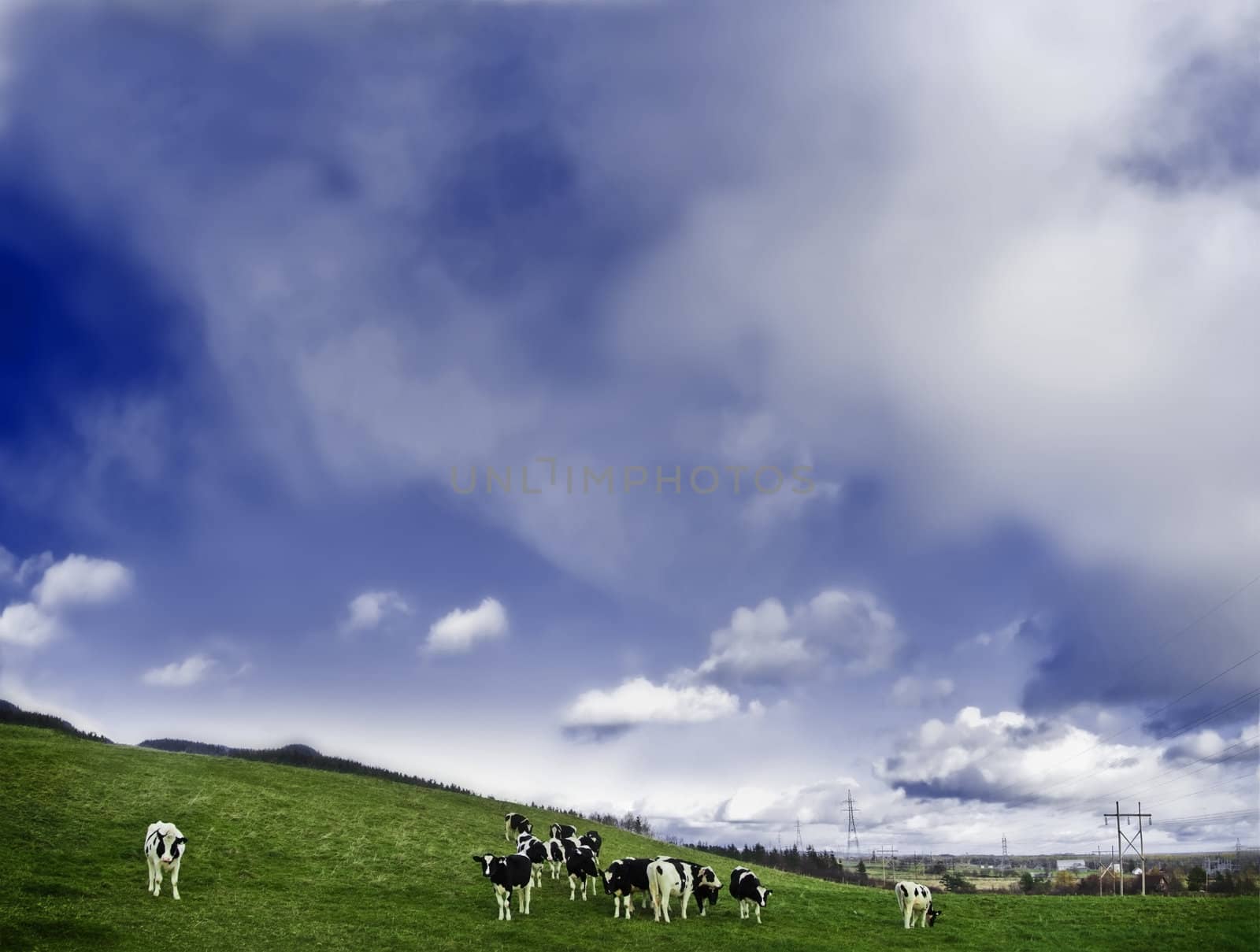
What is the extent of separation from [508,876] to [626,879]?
4.39m

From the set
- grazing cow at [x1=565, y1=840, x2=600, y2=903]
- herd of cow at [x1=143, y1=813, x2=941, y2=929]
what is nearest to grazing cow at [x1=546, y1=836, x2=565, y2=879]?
herd of cow at [x1=143, y1=813, x2=941, y2=929]

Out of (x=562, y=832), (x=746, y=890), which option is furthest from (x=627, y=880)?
(x=562, y=832)

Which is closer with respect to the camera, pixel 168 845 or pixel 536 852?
pixel 168 845

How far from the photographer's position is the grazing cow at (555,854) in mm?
35594

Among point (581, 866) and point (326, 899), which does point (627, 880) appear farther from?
point (326, 899)

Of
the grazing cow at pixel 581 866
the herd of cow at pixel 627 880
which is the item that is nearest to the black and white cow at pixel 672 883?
the herd of cow at pixel 627 880

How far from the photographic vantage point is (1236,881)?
4294 centimetres

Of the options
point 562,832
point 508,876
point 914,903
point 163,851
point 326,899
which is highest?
point 163,851

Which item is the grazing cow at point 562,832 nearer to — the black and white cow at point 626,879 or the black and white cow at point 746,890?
the black and white cow at point 626,879

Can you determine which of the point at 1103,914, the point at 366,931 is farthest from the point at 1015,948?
the point at 366,931

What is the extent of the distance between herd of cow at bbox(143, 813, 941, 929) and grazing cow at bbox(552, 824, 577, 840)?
5955mm

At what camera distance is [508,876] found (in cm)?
2862

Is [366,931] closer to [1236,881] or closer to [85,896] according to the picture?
[85,896]

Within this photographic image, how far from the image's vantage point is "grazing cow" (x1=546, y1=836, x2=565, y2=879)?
35.6 m
